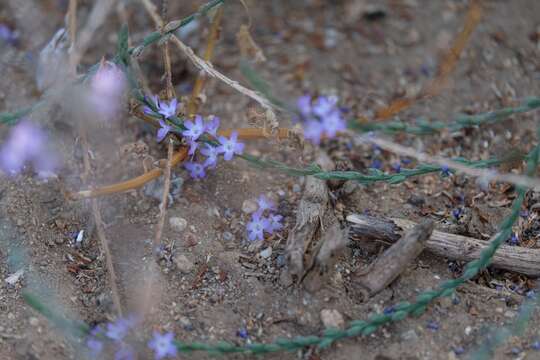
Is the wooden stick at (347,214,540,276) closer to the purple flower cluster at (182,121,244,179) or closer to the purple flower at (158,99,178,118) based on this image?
the purple flower cluster at (182,121,244,179)

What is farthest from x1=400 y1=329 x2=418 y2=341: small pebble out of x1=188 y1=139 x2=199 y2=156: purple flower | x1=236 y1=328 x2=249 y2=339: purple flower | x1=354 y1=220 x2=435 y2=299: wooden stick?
x1=188 y1=139 x2=199 y2=156: purple flower

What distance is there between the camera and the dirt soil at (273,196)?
2193 millimetres

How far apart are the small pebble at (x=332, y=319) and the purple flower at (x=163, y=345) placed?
477mm

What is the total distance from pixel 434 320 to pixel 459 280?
173 millimetres

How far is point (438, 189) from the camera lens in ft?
9.16

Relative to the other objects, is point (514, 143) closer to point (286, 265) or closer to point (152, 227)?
point (286, 265)

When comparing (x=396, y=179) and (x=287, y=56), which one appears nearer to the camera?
(x=396, y=179)

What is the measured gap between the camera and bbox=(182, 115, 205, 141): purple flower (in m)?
2.33

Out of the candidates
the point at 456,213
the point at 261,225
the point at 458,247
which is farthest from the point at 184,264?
the point at 456,213

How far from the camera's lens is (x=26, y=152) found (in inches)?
106

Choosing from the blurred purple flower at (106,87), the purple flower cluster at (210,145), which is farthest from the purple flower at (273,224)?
the blurred purple flower at (106,87)

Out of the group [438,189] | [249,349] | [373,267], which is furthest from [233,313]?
[438,189]

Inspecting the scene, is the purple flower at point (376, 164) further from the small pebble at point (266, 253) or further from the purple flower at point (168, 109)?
the purple flower at point (168, 109)

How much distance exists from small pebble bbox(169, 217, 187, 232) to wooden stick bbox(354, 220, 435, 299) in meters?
0.68
